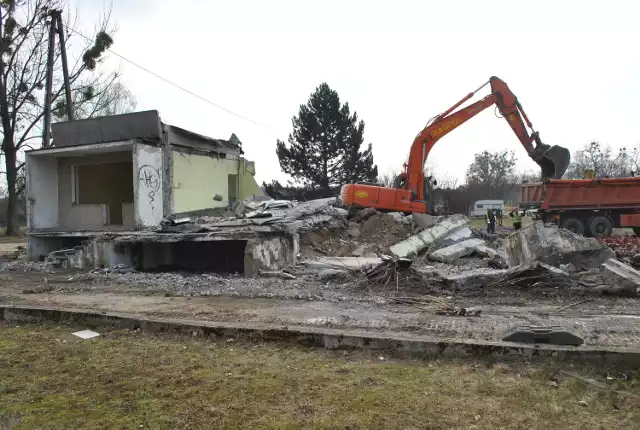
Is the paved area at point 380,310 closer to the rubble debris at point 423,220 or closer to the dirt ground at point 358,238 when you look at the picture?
the dirt ground at point 358,238

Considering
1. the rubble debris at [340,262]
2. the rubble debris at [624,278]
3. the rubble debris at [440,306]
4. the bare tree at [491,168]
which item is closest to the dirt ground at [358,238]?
the rubble debris at [340,262]

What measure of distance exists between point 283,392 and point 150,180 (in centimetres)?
967

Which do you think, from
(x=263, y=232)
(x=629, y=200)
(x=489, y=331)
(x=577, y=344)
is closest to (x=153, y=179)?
(x=263, y=232)

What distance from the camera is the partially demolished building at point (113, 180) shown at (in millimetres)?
11859

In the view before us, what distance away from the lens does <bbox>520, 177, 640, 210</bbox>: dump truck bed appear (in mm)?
15008

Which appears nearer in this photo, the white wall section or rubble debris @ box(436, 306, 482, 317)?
rubble debris @ box(436, 306, 482, 317)

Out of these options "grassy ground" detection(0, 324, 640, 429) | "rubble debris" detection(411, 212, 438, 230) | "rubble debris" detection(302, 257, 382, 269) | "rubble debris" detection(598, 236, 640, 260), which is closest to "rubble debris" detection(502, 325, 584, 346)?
"grassy ground" detection(0, 324, 640, 429)

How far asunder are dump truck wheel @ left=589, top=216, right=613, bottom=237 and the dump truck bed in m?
0.39

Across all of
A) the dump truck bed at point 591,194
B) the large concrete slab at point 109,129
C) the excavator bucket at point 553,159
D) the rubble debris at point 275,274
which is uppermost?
the large concrete slab at point 109,129

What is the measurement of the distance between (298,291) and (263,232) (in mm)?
2485

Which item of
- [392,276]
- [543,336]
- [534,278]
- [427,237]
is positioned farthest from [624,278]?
[427,237]

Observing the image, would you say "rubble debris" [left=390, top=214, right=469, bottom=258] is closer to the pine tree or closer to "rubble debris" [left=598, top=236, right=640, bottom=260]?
"rubble debris" [left=598, top=236, right=640, bottom=260]

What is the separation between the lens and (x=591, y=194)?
597 inches

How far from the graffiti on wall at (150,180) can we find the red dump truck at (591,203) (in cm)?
1188
